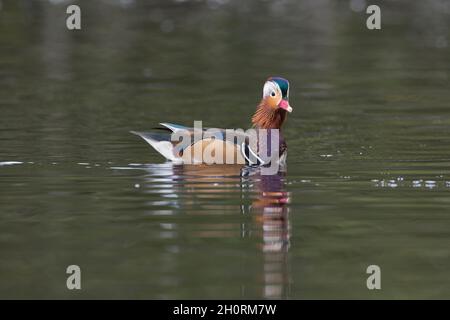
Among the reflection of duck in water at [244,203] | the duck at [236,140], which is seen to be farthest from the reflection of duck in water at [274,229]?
the duck at [236,140]

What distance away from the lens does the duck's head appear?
48.3 ft

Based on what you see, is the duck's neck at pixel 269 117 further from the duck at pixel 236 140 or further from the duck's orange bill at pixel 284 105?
the duck's orange bill at pixel 284 105

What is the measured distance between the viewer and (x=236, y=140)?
14.6m

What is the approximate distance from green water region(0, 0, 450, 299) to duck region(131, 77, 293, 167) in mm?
279

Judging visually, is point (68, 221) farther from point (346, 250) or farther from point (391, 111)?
point (391, 111)

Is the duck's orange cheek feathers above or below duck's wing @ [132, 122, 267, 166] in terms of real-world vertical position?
above

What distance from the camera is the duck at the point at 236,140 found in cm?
1453

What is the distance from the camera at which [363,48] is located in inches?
1139

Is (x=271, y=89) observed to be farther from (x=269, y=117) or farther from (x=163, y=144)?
(x=163, y=144)

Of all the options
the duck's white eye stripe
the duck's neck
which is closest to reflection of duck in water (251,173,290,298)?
the duck's neck

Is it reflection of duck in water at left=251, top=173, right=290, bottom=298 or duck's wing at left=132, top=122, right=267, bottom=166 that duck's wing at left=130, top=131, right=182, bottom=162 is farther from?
reflection of duck in water at left=251, top=173, right=290, bottom=298

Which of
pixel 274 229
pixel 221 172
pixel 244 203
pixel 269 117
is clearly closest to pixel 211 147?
pixel 221 172

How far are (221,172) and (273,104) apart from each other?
48.3 inches

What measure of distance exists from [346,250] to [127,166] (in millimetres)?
5069
